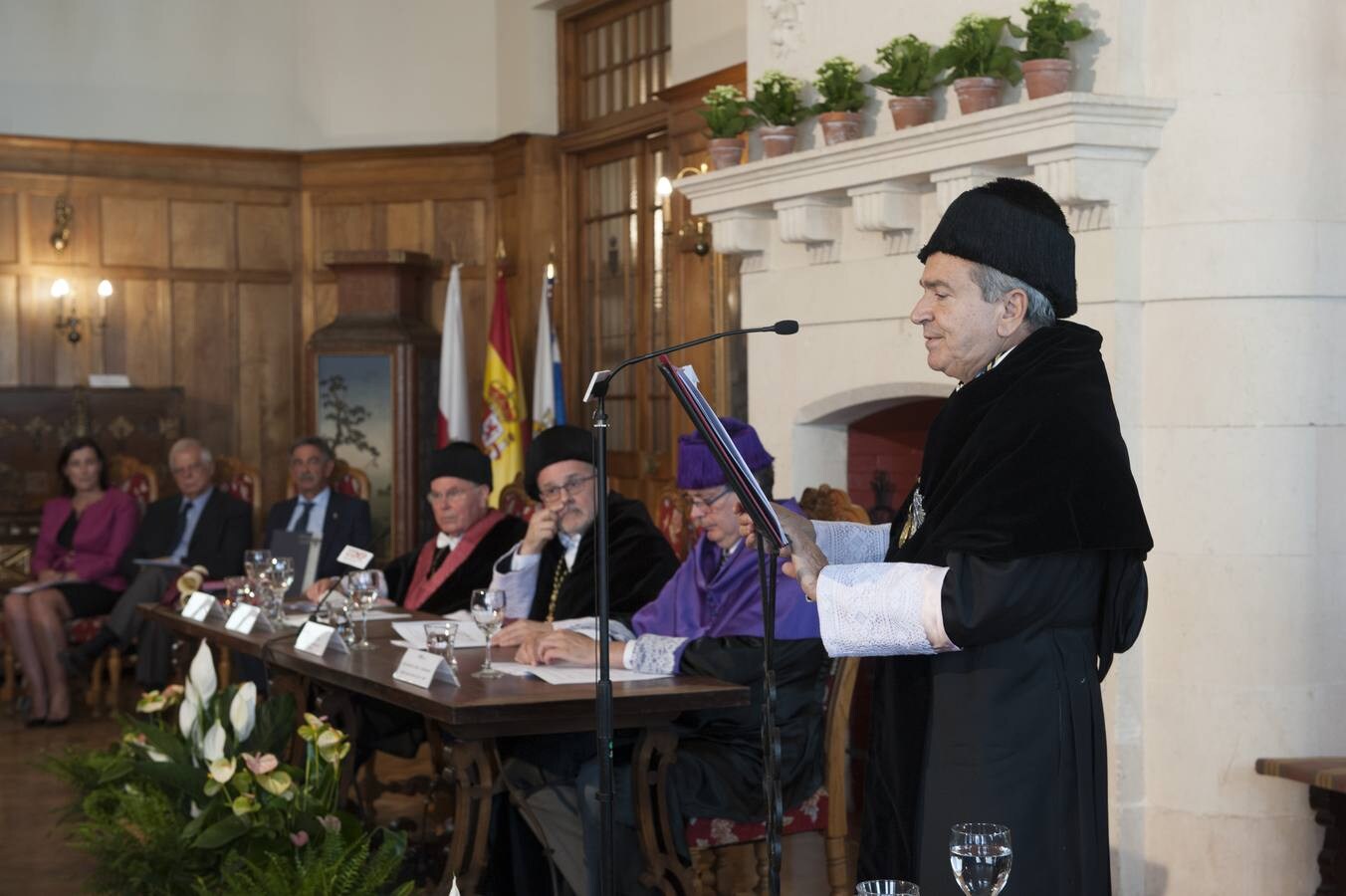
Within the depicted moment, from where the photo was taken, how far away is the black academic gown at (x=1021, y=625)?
7.61ft

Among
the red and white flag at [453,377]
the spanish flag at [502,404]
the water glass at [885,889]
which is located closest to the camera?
the water glass at [885,889]

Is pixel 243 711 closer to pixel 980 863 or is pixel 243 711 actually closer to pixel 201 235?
pixel 980 863

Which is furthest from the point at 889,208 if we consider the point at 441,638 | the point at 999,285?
the point at 999,285

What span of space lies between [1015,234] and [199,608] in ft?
12.2

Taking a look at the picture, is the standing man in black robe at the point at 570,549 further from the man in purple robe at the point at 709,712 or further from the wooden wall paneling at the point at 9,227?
the wooden wall paneling at the point at 9,227

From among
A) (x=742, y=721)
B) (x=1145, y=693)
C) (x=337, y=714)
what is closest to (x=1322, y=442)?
(x=1145, y=693)

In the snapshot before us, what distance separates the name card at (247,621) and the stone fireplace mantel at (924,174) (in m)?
2.00

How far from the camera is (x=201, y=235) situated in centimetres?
1033

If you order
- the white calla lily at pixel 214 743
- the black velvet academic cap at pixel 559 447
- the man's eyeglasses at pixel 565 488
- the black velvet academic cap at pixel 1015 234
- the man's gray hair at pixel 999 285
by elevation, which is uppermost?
the black velvet academic cap at pixel 1015 234

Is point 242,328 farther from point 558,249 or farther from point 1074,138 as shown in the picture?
point 1074,138

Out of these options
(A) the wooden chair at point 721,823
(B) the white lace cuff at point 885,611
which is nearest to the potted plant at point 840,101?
(A) the wooden chair at point 721,823

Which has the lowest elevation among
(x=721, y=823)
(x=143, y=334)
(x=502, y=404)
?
(x=721, y=823)

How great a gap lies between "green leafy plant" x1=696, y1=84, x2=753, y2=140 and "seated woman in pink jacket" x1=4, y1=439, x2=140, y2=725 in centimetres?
411

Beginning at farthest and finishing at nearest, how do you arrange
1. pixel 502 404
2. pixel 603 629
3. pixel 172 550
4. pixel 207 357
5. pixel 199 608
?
pixel 207 357, pixel 502 404, pixel 172 550, pixel 199 608, pixel 603 629
